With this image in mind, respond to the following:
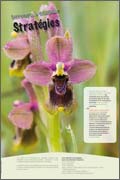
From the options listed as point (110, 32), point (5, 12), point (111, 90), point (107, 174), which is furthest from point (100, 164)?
point (5, 12)

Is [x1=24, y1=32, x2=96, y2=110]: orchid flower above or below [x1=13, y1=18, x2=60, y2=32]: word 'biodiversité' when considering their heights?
below

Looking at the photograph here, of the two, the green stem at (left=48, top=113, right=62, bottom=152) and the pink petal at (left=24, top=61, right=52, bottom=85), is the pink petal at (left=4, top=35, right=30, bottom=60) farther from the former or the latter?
the green stem at (left=48, top=113, right=62, bottom=152)

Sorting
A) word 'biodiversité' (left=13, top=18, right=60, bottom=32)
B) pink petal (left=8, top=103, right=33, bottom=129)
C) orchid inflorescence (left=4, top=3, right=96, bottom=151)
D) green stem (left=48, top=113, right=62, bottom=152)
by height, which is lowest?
green stem (left=48, top=113, right=62, bottom=152)

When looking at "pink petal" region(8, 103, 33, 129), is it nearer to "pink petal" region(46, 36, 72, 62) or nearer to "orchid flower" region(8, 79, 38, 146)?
"orchid flower" region(8, 79, 38, 146)

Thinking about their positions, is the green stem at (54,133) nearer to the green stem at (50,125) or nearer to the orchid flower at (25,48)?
the green stem at (50,125)

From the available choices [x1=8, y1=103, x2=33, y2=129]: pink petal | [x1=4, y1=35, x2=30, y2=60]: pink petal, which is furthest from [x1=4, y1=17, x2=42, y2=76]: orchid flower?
[x1=8, y1=103, x2=33, y2=129]: pink petal

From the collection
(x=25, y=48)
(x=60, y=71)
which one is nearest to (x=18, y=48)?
(x=25, y=48)

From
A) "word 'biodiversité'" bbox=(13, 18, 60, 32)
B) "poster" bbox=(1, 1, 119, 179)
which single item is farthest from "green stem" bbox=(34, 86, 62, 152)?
"word 'biodiversité'" bbox=(13, 18, 60, 32)
